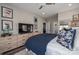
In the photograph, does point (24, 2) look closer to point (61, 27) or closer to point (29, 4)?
point (29, 4)

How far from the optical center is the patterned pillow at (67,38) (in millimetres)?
1638

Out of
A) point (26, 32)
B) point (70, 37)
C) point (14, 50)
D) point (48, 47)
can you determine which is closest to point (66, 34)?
point (70, 37)

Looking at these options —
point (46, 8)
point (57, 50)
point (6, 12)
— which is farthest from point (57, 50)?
point (6, 12)

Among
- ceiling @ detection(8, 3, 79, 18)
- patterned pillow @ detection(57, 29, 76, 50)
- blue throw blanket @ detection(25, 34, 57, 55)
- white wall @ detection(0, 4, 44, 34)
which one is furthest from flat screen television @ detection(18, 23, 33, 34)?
patterned pillow @ detection(57, 29, 76, 50)

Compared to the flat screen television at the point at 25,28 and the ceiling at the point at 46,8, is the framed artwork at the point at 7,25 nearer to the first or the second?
the flat screen television at the point at 25,28

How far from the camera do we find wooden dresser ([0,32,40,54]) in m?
1.64

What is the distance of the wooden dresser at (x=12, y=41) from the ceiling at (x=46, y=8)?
394 mm

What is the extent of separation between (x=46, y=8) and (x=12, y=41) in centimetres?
81

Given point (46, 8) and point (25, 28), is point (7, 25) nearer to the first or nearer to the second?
point (25, 28)

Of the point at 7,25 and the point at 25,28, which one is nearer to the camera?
the point at 7,25

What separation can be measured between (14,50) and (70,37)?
959 millimetres

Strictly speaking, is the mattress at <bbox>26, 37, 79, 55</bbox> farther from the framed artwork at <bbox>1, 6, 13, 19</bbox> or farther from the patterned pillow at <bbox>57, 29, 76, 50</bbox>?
the framed artwork at <bbox>1, 6, 13, 19</bbox>

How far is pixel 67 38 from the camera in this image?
65.5 inches

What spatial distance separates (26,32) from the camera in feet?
5.86
